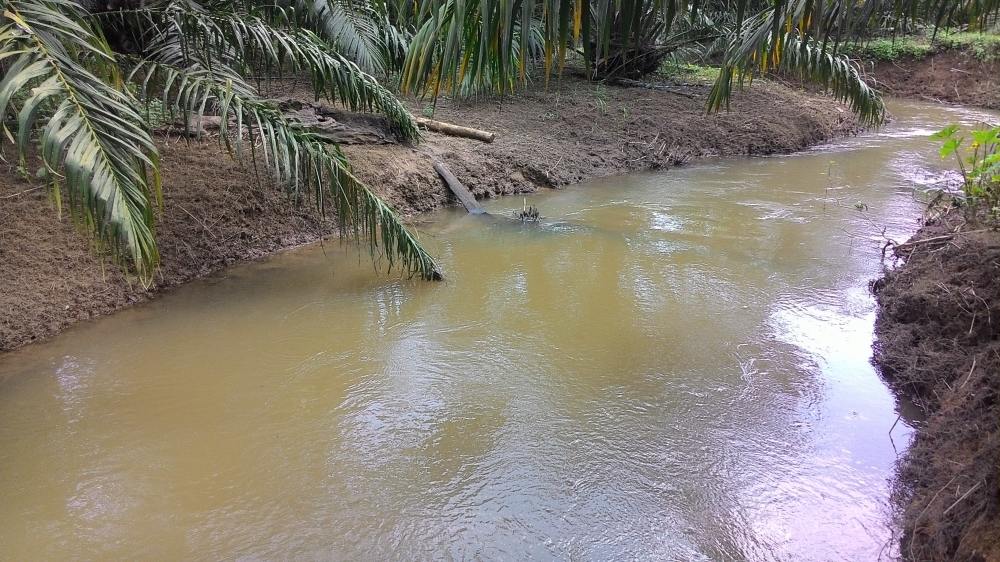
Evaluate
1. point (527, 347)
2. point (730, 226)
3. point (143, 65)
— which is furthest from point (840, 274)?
point (143, 65)

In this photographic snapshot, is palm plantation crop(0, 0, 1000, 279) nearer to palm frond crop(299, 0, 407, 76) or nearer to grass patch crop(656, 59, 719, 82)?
palm frond crop(299, 0, 407, 76)

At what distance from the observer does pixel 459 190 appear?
25.3ft

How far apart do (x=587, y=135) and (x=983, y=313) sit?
6.94 meters

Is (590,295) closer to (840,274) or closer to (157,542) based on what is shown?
(840,274)

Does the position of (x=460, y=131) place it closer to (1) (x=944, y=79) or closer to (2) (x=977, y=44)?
(1) (x=944, y=79)

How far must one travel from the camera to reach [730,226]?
23.3ft

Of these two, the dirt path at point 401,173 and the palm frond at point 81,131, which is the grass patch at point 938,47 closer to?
the dirt path at point 401,173

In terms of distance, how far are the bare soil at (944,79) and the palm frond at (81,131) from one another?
56.6ft

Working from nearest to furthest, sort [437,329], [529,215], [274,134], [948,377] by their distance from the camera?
[948,377] → [274,134] → [437,329] → [529,215]

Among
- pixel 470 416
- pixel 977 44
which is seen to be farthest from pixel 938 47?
pixel 470 416

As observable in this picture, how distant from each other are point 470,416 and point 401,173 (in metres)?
4.23

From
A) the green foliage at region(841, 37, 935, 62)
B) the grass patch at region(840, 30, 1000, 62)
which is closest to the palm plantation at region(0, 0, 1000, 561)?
the grass patch at region(840, 30, 1000, 62)

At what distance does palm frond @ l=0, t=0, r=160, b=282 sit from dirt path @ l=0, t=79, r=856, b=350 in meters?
0.42

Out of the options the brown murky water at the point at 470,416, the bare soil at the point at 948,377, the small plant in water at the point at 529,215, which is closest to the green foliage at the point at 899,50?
the small plant in water at the point at 529,215
